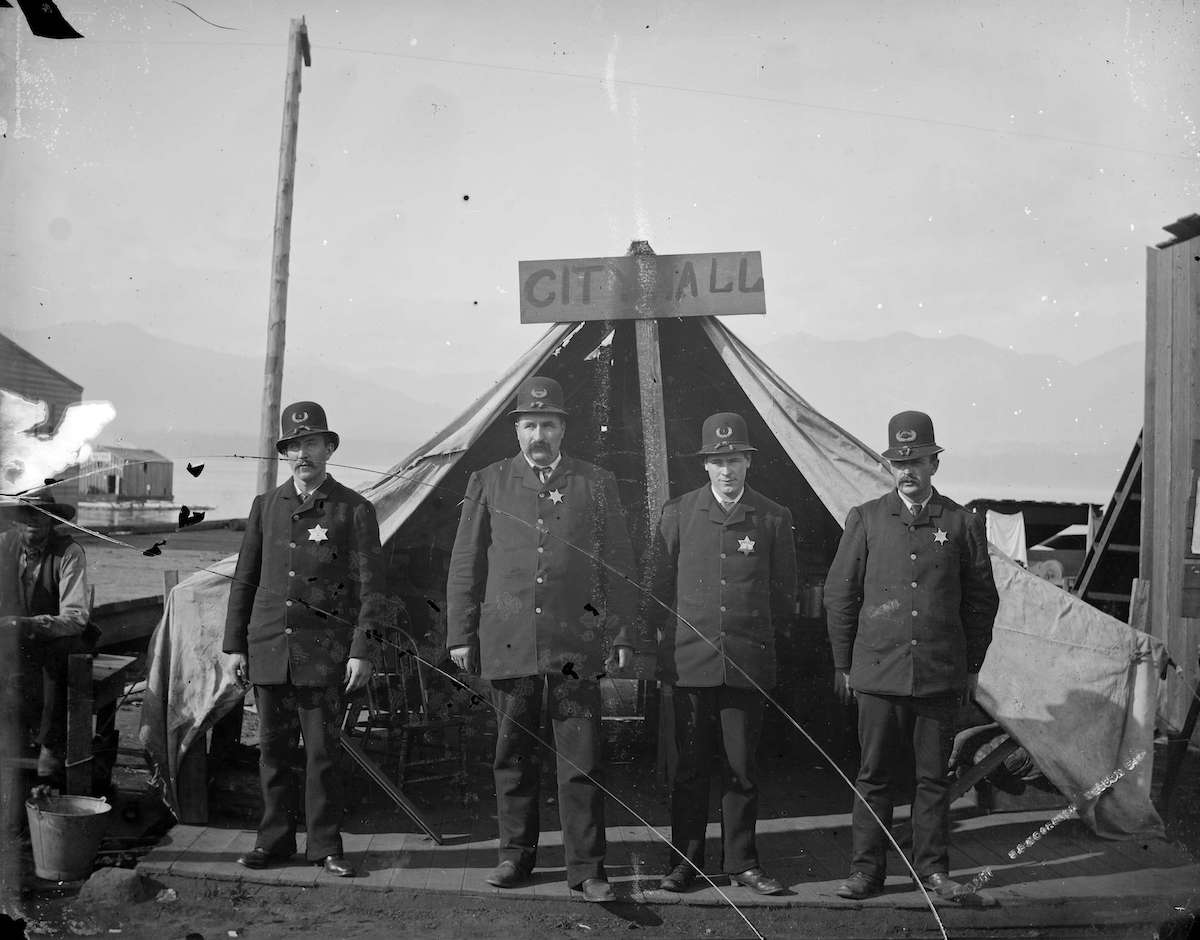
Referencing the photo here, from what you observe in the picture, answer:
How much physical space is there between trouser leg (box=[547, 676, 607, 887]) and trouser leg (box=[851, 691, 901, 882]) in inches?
38.2

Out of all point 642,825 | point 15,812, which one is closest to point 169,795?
point 15,812

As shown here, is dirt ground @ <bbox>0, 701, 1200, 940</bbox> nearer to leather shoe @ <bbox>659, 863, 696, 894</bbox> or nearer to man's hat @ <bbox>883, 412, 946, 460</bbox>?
leather shoe @ <bbox>659, 863, 696, 894</bbox>

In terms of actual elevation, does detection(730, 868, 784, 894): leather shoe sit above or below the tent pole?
below

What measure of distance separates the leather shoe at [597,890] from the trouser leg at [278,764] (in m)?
1.17

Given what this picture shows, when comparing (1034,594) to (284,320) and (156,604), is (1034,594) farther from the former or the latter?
(156,604)

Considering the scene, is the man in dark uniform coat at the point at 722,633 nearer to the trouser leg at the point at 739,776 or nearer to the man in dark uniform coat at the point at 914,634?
the trouser leg at the point at 739,776

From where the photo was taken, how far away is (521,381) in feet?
14.7

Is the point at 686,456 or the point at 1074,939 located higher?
the point at 686,456

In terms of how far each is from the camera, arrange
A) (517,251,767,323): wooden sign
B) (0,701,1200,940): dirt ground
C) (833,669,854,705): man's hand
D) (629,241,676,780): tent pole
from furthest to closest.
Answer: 1. (833,669,854,705): man's hand
2. (629,241,676,780): tent pole
3. (517,251,767,323): wooden sign
4. (0,701,1200,940): dirt ground

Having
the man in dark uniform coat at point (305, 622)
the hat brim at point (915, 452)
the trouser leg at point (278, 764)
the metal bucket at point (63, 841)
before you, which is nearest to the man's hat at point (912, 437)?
the hat brim at point (915, 452)

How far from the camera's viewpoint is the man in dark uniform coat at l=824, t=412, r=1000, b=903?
3711 millimetres

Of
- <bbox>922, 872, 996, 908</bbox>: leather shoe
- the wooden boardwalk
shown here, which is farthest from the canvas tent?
<bbox>922, 872, 996, 908</bbox>: leather shoe

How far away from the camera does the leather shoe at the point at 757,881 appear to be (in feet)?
11.9

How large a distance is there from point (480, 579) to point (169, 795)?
170 cm
